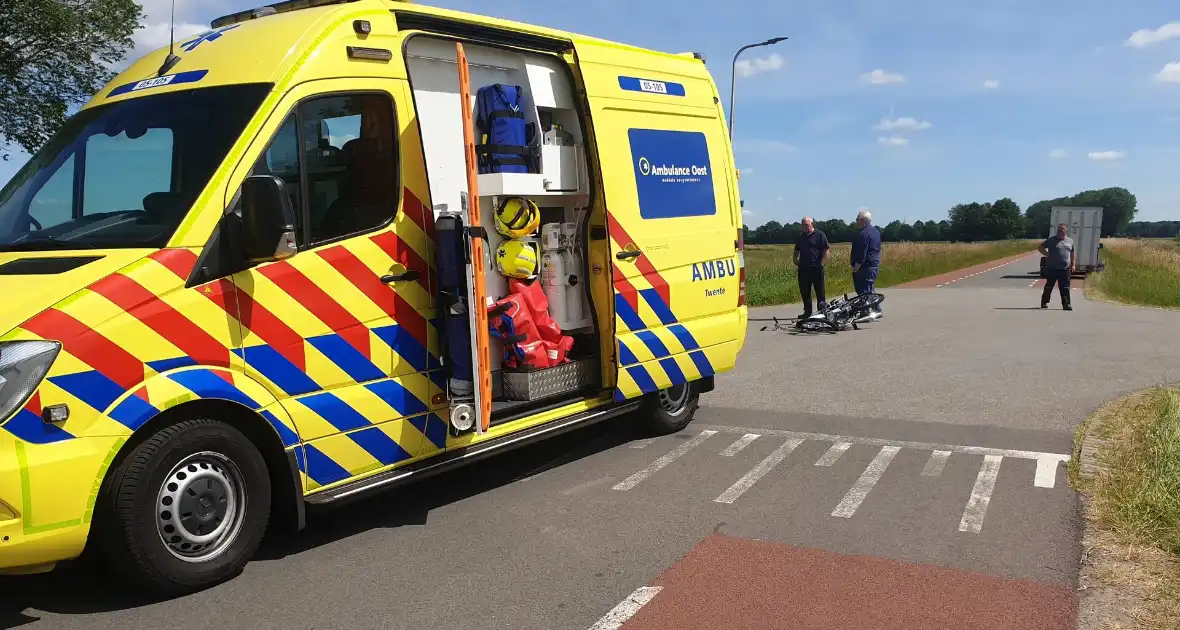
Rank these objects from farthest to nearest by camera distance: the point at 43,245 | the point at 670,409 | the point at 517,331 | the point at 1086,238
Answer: the point at 1086,238 < the point at 670,409 < the point at 517,331 < the point at 43,245

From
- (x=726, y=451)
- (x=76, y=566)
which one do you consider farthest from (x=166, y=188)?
(x=726, y=451)

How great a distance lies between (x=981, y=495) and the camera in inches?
222

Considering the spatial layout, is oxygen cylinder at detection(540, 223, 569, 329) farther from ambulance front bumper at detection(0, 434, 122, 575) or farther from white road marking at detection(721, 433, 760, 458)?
ambulance front bumper at detection(0, 434, 122, 575)

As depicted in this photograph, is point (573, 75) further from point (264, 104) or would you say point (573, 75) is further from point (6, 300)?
point (6, 300)

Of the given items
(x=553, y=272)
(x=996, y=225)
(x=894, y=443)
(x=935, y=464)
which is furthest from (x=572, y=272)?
(x=996, y=225)

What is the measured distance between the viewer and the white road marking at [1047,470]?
588 centimetres

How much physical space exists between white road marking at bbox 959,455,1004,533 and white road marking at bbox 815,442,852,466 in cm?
95

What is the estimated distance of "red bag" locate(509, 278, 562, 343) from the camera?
6152mm

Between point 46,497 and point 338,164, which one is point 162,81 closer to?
point 338,164

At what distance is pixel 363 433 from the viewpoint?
4.79m

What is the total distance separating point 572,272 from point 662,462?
153 centimetres

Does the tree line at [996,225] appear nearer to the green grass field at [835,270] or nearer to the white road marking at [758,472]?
the green grass field at [835,270]

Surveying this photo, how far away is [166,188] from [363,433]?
1.55 m

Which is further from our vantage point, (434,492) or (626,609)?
(434,492)
